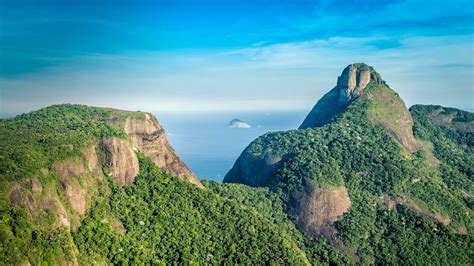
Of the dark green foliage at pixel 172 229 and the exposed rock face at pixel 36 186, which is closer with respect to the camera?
the exposed rock face at pixel 36 186

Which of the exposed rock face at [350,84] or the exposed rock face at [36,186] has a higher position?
the exposed rock face at [350,84]

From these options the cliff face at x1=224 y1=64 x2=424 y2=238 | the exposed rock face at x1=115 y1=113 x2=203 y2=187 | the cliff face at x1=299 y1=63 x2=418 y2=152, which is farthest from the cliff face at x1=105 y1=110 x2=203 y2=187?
the cliff face at x1=299 y1=63 x2=418 y2=152

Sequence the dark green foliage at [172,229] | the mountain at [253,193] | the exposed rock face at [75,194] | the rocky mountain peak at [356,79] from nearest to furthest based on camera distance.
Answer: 1. the mountain at [253,193]
2. the exposed rock face at [75,194]
3. the dark green foliage at [172,229]
4. the rocky mountain peak at [356,79]

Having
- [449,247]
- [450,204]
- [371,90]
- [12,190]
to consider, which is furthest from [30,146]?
[371,90]

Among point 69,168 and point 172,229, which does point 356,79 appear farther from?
point 69,168

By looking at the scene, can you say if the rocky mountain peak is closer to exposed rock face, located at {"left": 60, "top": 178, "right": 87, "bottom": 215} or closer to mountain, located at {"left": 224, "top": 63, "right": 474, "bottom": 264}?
mountain, located at {"left": 224, "top": 63, "right": 474, "bottom": 264}

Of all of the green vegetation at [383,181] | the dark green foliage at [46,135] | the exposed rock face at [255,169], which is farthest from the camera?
the exposed rock face at [255,169]

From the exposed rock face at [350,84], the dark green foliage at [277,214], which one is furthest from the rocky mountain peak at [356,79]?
the dark green foliage at [277,214]

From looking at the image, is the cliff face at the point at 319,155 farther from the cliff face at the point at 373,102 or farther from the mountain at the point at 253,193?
the mountain at the point at 253,193
